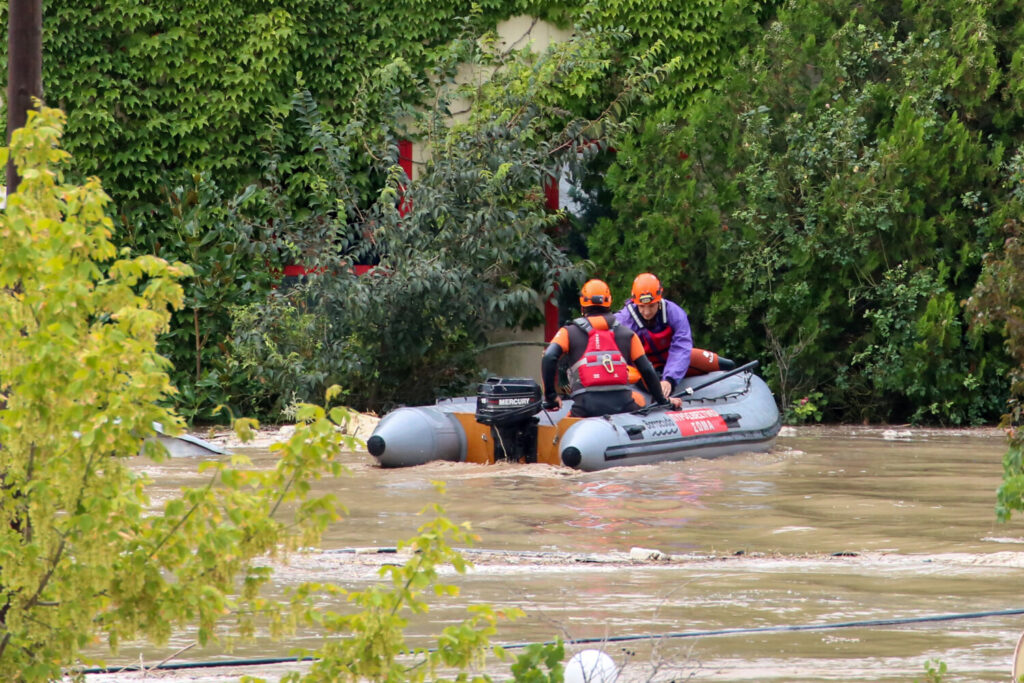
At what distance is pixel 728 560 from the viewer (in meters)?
7.52

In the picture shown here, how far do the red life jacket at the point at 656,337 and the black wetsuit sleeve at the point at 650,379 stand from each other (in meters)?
0.92

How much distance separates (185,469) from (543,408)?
300cm

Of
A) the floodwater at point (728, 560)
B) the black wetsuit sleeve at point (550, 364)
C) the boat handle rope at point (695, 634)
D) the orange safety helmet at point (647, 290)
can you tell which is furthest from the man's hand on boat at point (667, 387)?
the boat handle rope at point (695, 634)

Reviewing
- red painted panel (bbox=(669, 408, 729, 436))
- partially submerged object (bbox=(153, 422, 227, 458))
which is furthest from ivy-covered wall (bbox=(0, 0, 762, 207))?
red painted panel (bbox=(669, 408, 729, 436))

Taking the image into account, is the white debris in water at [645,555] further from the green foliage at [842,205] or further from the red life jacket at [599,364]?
the green foliage at [842,205]

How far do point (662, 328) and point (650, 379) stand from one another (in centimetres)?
114

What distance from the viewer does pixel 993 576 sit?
6.91m

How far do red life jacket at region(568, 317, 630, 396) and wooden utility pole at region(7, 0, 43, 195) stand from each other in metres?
6.05

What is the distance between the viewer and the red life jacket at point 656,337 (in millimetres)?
13023

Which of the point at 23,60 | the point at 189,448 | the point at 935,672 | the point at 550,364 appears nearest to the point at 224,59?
the point at 189,448

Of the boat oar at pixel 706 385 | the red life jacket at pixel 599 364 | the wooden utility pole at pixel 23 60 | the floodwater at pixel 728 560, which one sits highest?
the wooden utility pole at pixel 23 60

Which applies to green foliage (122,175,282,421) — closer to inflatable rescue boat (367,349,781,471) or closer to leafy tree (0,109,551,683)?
inflatable rescue boat (367,349,781,471)

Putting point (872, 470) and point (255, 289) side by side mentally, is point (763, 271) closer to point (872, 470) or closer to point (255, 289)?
point (872, 470)

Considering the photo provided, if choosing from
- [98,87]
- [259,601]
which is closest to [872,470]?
[259,601]
